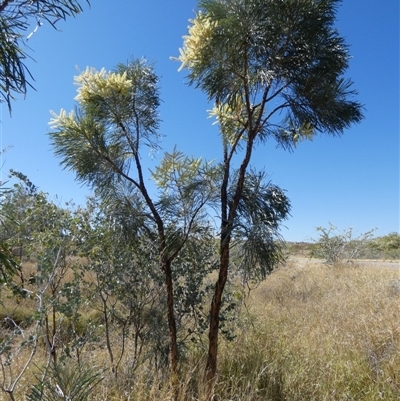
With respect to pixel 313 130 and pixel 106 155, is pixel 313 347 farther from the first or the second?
pixel 106 155

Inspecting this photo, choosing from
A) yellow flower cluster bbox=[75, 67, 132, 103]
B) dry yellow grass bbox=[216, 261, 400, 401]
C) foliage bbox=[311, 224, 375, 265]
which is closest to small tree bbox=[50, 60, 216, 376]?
yellow flower cluster bbox=[75, 67, 132, 103]

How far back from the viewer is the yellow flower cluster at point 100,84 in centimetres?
195

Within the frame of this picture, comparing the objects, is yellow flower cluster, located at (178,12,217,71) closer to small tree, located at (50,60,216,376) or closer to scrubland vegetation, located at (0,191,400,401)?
small tree, located at (50,60,216,376)

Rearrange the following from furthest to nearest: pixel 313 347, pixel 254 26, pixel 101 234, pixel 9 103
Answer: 1. pixel 313 347
2. pixel 101 234
3. pixel 254 26
4. pixel 9 103

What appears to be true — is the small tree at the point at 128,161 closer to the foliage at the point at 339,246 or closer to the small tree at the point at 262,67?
the small tree at the point at 262,67

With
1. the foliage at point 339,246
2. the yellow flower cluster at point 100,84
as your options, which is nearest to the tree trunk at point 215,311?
the yellow flower cluster at point 100,84

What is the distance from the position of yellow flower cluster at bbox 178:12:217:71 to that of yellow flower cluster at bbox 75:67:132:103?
42 centimetres

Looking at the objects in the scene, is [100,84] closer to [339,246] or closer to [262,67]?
[262,67]

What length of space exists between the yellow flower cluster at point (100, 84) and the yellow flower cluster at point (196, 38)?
424 mm

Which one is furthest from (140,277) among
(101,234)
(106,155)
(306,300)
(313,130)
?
(306,300)

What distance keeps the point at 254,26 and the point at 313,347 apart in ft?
9.60

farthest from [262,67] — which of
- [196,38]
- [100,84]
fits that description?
[100,84]

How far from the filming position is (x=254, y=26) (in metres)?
1.78

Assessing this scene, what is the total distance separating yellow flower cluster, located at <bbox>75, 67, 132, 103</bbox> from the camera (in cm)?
195
